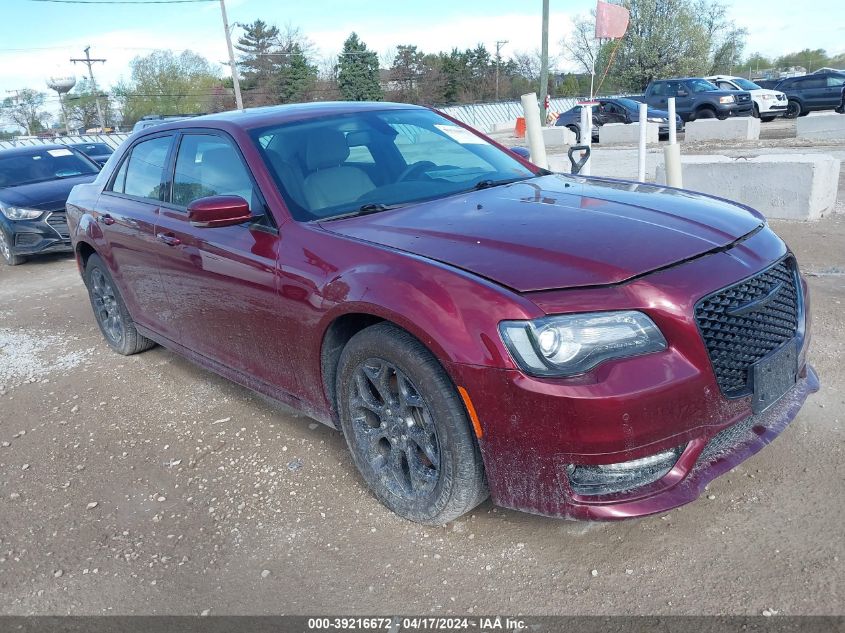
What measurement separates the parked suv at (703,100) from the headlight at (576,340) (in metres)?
21.4

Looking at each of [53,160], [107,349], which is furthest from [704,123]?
[107,349]

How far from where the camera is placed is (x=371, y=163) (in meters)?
3.48

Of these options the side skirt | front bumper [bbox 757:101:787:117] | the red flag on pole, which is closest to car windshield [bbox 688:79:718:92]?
front bumper [bbox 757:101:787:117]

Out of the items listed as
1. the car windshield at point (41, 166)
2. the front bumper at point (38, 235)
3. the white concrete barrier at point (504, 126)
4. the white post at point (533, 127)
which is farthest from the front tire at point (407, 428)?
the white concrete barrier at point (504, 126)

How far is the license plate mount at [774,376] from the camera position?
7.88 ft

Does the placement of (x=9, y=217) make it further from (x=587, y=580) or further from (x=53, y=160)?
(x=587, y=580)

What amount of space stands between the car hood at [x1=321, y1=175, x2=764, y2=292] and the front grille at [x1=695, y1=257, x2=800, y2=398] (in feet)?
0.63

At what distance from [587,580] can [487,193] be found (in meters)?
1.74

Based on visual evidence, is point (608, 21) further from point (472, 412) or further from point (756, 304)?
point (472, 412)

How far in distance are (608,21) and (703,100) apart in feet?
28.2

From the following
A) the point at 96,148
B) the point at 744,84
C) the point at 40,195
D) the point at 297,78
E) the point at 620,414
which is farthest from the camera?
the point at 297,78

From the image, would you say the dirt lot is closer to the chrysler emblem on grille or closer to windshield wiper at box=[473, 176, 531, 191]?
the chrysler emblem on grille

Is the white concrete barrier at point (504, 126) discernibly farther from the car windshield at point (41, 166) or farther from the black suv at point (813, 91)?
the car windshield at point (41, 166)

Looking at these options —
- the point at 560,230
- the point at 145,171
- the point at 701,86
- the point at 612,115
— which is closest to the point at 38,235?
the point at 145,171
